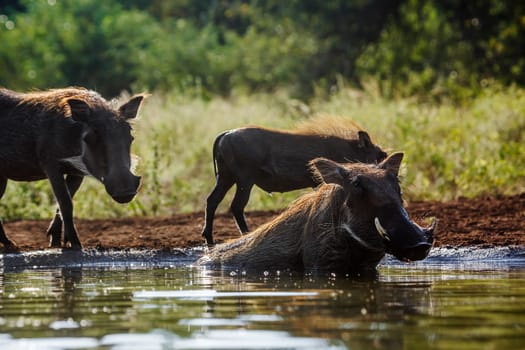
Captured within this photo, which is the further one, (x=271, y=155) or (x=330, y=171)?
(x=271, y=155)

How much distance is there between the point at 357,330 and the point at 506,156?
836cm

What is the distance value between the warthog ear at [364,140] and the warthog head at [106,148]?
1.62 metres

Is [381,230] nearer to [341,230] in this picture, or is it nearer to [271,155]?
[341,230]

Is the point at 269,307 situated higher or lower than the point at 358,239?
lower

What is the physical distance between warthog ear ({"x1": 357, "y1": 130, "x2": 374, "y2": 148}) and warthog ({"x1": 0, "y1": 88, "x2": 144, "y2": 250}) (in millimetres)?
1625

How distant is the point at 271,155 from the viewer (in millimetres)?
8820

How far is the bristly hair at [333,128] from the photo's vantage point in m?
8.79

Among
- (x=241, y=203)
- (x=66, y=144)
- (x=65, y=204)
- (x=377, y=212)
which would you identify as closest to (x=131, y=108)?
(x=66, y=144)

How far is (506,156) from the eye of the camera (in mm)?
12336

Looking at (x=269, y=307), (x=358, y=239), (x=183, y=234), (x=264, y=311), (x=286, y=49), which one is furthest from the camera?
(x=286, y=49)

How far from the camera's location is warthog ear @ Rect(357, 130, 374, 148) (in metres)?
8.27

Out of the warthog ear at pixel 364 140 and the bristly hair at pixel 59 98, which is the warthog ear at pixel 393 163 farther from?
the bristly hair at pixel 59 98

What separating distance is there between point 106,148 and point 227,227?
6.01ft

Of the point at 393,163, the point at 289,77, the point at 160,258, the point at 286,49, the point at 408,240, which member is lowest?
the point at 408,240
